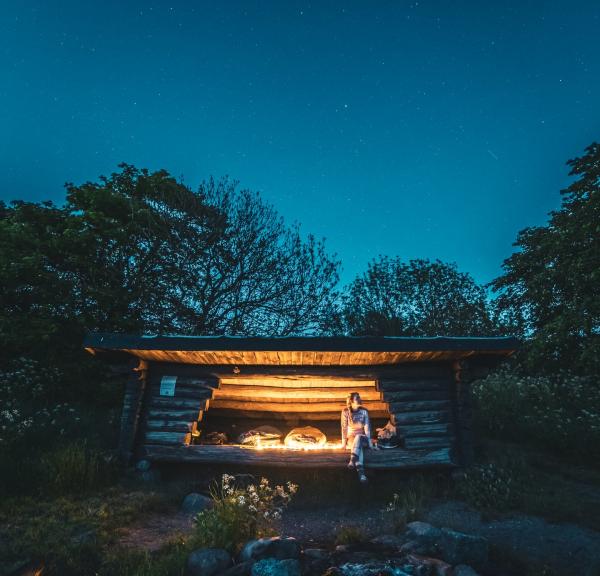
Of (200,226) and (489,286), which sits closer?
(200,226)

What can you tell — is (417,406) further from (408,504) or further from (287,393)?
(287,393)

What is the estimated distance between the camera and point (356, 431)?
8.28 meters

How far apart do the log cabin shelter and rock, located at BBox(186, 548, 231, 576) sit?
3.30 metres

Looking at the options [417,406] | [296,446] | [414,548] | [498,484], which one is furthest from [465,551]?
[296,446]

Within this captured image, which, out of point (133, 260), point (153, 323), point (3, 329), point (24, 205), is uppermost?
point (24, 205)

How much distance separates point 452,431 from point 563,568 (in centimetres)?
371

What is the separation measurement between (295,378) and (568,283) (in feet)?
36.9

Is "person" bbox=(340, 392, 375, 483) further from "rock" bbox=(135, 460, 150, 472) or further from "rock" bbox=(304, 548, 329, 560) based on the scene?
Result: "rock" bbox=(135, 460, 150, 472)

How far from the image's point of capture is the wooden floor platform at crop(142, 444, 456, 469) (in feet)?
24.8

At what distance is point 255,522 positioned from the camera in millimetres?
4777

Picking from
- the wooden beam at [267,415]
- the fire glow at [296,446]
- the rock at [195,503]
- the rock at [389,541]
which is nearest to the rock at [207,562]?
the rock at [389,541]

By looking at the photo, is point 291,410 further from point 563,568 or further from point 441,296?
point 441,296

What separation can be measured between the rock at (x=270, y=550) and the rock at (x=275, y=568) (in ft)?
1.17

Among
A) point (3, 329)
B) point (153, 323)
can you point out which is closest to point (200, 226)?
point (153, 323)
